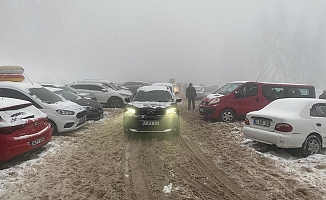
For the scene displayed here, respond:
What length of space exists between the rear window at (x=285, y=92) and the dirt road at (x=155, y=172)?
4.08 meters

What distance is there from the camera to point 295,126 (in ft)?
19.3

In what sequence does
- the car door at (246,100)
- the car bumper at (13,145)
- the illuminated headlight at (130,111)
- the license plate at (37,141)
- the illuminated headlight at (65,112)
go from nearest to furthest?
the car bumper at (13,145), the license plate at (37,141), the illuminated headlight at (130,111), the illuminated headlight at (65,112), the car door at (246,100)

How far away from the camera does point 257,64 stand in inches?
2162

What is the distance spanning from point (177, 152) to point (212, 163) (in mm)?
1074

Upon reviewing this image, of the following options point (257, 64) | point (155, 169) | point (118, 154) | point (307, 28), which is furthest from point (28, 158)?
point (307, 28)

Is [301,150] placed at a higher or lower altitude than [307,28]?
lower

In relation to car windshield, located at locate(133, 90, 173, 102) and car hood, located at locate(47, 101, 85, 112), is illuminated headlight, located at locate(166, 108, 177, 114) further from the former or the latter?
car hood, located at locate(47, 101, 85, 112)

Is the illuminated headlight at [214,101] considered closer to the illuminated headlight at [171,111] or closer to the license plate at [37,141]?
the illuminated headlight at [171,111]

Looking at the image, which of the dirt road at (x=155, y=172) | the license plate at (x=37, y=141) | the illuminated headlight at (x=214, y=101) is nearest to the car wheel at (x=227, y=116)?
the illuminated headlight at (x=214, y=101)

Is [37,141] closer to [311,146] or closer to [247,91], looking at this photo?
[311,146]

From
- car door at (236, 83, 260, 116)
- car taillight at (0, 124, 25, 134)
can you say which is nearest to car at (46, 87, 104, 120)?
car taillight at (0, 124, 25, 134)

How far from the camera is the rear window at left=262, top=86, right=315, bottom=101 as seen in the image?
1096 centimetres

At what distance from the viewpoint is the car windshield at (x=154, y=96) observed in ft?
28.5

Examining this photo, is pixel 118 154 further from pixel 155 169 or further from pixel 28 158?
pixel 28 158
